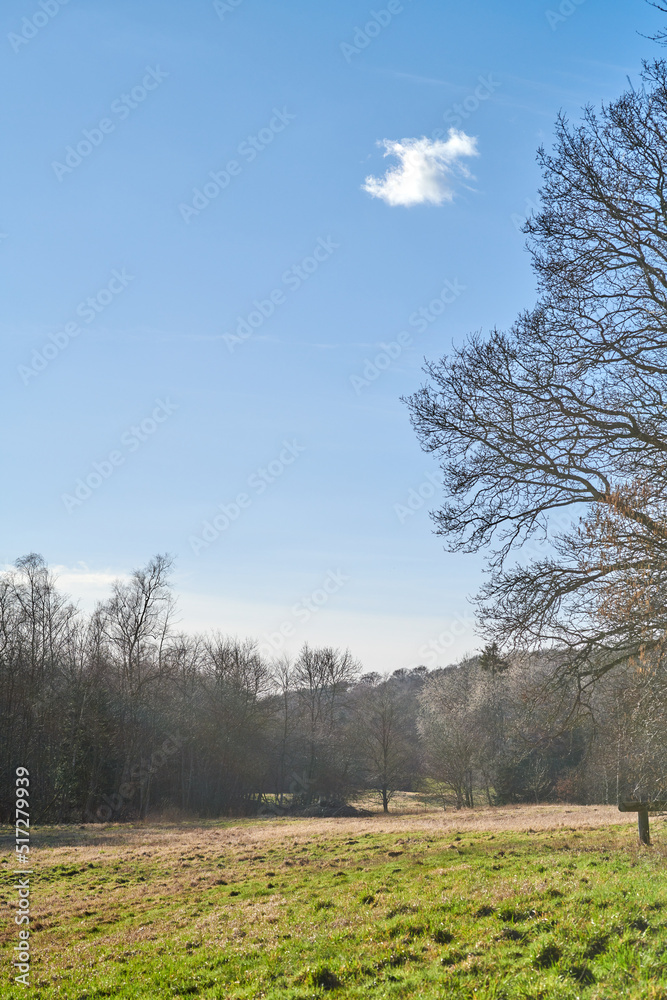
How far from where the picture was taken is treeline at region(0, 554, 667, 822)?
37875 millimetres

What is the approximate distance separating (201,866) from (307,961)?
35.6 ft

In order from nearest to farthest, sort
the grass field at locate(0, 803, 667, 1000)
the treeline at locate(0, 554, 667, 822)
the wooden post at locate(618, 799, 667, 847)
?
the grass field at locate(0, 803, 667, 1000) → the wooden post at locate(618, 799, 667, 847) → the treeline at locate(0, 554, 667, 822)

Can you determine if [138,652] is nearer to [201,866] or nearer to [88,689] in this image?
[88,689]

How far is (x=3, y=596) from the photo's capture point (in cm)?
3731

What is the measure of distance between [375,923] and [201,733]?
3985 cm

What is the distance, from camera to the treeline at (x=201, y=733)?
37.9 meters

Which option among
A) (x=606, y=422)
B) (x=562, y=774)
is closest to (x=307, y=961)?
(x=606, y=422)

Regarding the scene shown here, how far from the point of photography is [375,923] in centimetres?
878

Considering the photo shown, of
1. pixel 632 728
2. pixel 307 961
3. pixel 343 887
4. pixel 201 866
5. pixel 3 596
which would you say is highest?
pixel 3 596

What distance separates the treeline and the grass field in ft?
55.3

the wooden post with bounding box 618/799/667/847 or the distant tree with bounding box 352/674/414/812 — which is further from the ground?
the wooden post with bounding box 618/799/667/847
